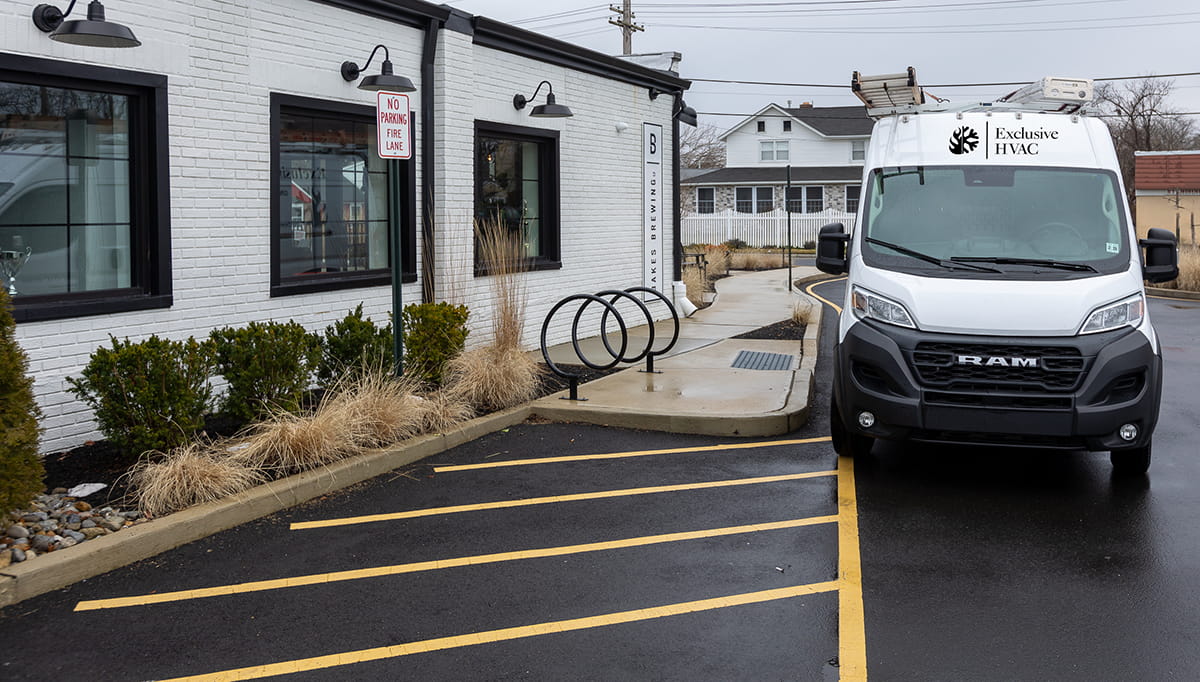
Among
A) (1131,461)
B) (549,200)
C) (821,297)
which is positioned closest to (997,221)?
(1131,461)

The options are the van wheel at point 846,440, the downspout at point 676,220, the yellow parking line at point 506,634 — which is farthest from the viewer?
the downspout at point 676,220

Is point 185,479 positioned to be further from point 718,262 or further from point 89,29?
point 718,262

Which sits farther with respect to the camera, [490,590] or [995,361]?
[995,361]

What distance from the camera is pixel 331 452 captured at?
7.27 metres

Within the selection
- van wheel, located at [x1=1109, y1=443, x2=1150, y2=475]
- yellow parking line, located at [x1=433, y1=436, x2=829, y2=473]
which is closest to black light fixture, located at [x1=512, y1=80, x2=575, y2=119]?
yellow parking line, located at [x1=433, y1=436, x2=829, y2=473]

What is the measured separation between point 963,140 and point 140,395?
583 cm

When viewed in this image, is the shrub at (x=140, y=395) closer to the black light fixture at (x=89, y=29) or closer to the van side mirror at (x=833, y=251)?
the black light fixture at (x=89, y=29)

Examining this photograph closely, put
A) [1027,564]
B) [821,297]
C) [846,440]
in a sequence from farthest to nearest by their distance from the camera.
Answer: [821,297]
[846,440]
[1027,564]

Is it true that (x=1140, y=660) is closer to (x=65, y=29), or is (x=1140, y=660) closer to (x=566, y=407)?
(x=566, y=407)

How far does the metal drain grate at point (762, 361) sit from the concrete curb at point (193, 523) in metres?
4.34

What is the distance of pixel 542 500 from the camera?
6926 mm

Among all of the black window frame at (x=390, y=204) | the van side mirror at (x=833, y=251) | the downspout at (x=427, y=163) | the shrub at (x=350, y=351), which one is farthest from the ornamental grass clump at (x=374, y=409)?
the van side mirror at (x=833, y=251)

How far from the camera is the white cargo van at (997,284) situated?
21.9ft

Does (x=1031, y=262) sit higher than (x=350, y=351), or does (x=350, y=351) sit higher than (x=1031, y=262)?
(x=1031, y=262)
